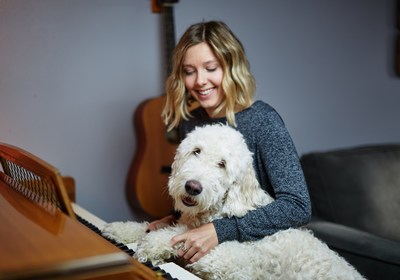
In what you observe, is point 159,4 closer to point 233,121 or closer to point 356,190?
point 233,121

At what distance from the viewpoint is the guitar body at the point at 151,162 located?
2330mm

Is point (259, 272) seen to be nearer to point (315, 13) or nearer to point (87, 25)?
point (87, 25)

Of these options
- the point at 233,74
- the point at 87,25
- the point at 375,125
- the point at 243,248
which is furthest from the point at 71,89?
the point at 375,125

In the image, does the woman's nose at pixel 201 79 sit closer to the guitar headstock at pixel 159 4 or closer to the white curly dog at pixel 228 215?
the white curly dog at pixel 228 215

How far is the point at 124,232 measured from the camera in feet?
5.04

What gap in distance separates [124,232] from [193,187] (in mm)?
406

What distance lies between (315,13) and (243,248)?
1.89m

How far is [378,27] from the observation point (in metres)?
2.99

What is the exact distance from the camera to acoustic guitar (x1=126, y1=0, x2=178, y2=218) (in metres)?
2.33

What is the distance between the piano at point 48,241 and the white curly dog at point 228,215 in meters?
0.11

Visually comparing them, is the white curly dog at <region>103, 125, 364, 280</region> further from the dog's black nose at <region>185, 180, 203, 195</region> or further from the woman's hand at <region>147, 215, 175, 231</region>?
the woman's hand at <region>147, 215, 175, 231</region>

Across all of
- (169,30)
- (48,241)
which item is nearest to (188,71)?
(169,30)

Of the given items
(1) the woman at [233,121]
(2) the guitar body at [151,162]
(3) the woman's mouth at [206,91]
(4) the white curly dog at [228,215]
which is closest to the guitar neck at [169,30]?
(2) the guitar body at [151,162]

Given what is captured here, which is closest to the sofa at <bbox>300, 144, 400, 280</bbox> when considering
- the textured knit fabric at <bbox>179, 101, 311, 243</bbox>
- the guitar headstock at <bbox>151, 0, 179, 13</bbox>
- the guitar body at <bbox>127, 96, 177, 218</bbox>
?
the guitar body at <bbox>127, 96, 177, 218</bbox>
